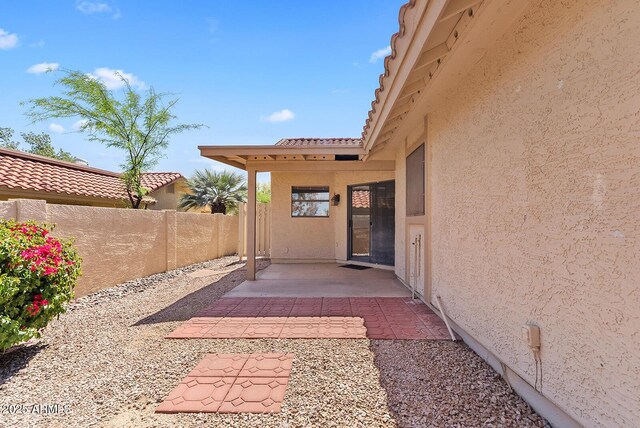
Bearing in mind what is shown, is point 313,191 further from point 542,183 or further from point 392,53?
point 542,183

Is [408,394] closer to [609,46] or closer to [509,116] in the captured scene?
[509,116]

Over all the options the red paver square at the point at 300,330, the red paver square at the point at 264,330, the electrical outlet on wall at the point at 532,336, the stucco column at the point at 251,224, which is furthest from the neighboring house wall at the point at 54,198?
the electrical outlet on wall at the point at 532,336

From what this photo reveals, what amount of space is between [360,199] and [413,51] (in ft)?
27.5

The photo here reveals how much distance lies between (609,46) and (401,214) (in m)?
6.62

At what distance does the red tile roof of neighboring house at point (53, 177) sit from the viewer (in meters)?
11.5

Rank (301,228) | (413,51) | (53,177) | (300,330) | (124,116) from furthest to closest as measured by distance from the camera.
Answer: (53,177) → (301,228) → (124,116) → (300,330) → (413,51)

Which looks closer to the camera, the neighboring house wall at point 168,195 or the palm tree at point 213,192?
the palm tree at point 213,192

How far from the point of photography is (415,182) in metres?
7.46

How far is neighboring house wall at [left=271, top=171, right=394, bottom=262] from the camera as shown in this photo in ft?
42.5

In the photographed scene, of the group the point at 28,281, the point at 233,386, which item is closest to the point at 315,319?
the point at 233,386

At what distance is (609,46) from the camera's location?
7.59 ft

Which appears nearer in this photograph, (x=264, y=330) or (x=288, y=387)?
(x=288, y=387)

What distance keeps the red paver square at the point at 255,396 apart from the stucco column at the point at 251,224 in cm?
564

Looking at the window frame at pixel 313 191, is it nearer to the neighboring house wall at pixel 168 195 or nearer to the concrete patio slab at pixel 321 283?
the concrete patio slab at pixel 321 283
